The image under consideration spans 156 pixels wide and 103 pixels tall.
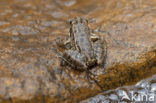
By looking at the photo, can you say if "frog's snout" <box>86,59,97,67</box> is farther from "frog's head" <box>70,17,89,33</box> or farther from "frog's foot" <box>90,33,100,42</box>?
"frog's head" <box>70,17,89,33</box>

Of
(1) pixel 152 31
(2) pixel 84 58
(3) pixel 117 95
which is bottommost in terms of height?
(3) pixel 117 95

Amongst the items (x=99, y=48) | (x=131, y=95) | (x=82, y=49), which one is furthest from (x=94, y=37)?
(x=131, y=95)

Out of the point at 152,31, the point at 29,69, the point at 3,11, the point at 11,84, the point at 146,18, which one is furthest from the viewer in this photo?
the point at 3,11

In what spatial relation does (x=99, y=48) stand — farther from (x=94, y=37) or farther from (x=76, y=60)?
(x=76, y=60)

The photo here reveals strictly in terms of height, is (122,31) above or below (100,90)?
above

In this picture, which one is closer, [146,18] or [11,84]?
[11,84]

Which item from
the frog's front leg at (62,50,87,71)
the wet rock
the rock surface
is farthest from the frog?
the wet rock

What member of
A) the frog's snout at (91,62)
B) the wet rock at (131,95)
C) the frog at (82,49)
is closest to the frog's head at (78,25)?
the frog at (82,49)

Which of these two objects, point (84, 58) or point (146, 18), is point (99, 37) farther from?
point (146, 18)

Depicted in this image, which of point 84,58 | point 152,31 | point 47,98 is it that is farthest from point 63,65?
point 152,31
